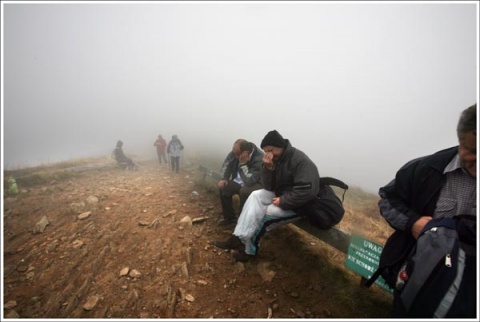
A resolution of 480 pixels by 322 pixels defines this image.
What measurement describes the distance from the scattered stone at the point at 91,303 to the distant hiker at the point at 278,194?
2.14 m

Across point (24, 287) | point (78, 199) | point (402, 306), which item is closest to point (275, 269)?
point (402, 306)

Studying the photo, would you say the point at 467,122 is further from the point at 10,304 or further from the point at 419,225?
the point at 10,304

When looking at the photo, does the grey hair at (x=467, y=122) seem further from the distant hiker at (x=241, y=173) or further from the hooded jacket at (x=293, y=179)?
the distant hiker at (x=241, y=173)

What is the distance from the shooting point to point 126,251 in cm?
443

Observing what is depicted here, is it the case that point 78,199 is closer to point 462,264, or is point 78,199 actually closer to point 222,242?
point 222,242

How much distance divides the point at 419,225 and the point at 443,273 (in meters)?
0.49

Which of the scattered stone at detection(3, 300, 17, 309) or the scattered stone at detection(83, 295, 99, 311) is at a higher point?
the scattered stone at detection(83, 295, 99, 311)

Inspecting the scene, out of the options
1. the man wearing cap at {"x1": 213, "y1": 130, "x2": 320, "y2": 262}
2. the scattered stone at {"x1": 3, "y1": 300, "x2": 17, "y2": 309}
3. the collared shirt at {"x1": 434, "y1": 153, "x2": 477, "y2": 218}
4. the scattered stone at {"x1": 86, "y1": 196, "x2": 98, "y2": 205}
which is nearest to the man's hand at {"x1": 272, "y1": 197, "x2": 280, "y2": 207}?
the man wearing cap at {"x1": 213, "y1": 130, "x2": 320, "y2": 262}

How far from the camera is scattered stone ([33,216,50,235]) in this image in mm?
5438

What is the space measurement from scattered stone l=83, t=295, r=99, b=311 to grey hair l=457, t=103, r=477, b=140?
4679 mm

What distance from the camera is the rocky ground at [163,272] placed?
3.09 metres

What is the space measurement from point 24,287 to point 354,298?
16.6ft

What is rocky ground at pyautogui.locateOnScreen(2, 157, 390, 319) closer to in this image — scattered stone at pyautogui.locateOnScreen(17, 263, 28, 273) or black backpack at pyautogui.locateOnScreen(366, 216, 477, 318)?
scattered stone at pyautogui.locateOnScreen(17, 263, 28, 273)

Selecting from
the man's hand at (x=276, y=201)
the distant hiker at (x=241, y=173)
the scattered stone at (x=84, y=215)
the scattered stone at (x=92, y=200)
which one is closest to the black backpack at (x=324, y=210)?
the man's hand at (x=276, y=201)
